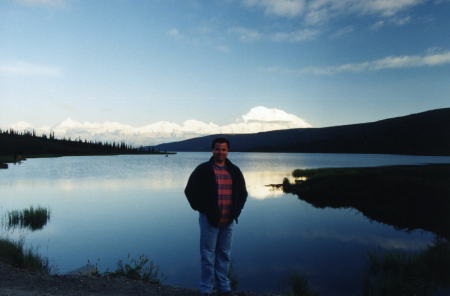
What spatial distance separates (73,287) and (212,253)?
4167 millimetres

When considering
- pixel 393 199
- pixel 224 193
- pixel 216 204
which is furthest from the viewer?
pixel 393 199

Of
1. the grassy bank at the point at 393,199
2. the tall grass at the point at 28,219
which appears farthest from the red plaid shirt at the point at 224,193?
the tall grass at the point at 28,219

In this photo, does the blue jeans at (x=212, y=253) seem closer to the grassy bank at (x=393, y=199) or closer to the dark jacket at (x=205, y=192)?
the dark jacket at (x=205, y=192)

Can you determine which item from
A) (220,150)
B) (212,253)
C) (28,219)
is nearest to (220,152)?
(220,150)

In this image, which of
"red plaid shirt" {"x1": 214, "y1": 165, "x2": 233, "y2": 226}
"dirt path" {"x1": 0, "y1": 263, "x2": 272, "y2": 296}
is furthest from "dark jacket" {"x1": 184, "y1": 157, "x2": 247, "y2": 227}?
"dirt path" {"x1": 0, "y1": 263, "x2": 272, "y2": 296}

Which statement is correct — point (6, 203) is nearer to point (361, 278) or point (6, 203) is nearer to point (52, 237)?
point (52, 237)

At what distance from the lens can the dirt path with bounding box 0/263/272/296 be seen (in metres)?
8.71

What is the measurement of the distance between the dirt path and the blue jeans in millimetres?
986

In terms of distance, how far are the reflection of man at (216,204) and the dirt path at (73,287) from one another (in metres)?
1.17

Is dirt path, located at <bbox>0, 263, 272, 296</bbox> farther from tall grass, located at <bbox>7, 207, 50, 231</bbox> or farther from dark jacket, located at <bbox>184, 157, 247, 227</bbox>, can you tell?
tall grass, located at <bbox>7, 207, 50, 231</bbox>

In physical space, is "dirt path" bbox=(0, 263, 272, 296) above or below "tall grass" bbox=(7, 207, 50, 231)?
above

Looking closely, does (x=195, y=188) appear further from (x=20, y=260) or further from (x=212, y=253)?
(x=20, y=260)

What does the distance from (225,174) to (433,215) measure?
66.4 feet

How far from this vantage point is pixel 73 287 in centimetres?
919
